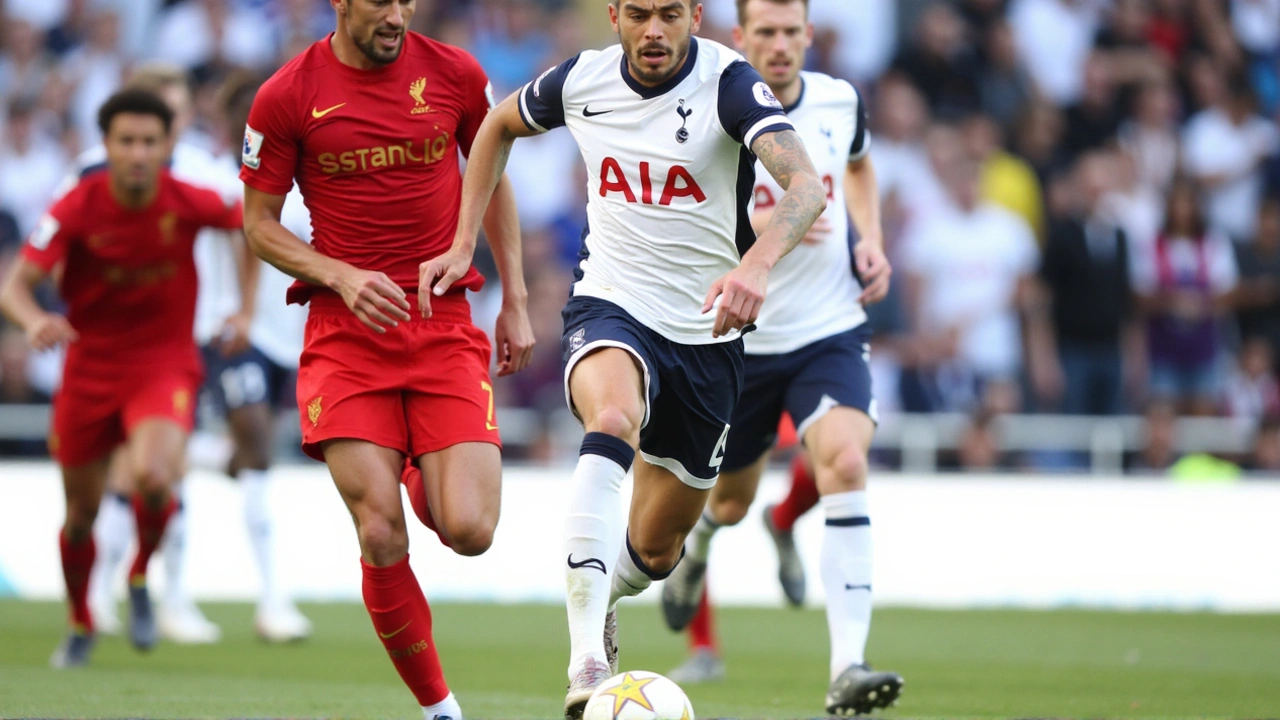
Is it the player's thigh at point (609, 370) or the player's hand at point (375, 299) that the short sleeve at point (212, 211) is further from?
the player's thigh at point (609, 370)

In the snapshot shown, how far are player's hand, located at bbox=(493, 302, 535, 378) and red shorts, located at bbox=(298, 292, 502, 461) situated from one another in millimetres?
200

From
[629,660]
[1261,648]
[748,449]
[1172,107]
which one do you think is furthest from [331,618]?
[1172,107]

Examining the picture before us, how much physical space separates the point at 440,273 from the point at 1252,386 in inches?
422

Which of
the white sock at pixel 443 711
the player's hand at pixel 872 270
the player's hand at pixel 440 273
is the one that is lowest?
the white sock at pixel 443 711

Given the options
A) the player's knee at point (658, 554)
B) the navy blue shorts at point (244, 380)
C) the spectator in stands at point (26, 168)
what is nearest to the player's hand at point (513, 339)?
the player's knee at point (658, 554)

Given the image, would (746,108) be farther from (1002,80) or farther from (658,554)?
(1002,80)

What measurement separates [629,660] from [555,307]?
18.2ft

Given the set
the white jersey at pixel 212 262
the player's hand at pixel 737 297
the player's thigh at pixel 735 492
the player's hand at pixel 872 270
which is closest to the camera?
the player's hand at pixel 737 297

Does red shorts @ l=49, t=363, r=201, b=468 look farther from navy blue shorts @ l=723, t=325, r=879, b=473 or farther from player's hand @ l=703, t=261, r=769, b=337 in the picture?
player's hand @ l=703, t=261, r=769, b=337

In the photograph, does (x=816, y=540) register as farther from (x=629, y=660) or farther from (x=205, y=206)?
(x=205, y=206)

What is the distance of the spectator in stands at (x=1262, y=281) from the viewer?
50.2ft

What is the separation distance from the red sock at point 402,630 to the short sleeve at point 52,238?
3909 millimetres

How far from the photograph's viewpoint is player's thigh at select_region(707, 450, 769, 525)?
842 centimetres

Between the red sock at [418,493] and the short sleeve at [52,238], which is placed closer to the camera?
the red sock at [418,493]
